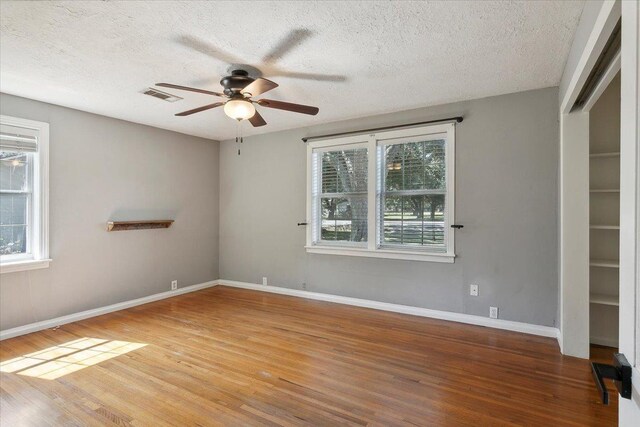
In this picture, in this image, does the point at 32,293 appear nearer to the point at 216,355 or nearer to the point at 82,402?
the point at 82,402

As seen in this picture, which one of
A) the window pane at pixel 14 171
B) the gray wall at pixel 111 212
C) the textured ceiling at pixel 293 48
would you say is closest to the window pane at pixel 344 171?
the textured ceiling at pixel 293 48

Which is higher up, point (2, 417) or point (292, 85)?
point (292, 85)

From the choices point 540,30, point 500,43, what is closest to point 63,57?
point 500,43

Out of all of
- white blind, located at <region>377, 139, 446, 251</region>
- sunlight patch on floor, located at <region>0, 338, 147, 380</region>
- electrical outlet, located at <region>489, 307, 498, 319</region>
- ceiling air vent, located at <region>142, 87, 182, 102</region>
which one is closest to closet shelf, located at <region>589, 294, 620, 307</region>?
electrical outlet, located at <region>489, 307, 498, 319</region>

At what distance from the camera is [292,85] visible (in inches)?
131

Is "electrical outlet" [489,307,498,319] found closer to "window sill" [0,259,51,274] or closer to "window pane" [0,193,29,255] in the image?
"window sill" [0,259,51,274]

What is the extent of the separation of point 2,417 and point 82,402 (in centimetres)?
42

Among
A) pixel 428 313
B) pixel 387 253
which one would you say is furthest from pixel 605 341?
pixel 387 253

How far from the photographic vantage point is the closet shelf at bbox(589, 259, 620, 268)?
2.96 m

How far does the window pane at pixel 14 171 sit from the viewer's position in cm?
349

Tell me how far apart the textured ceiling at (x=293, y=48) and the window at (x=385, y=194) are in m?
0.66

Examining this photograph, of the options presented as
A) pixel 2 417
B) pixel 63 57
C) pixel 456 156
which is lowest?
pixel 2 417

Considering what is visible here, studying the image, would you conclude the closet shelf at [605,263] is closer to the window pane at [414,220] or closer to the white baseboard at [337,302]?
the white baseboard at [337,302]

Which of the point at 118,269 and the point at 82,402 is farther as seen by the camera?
the point at 118,269
